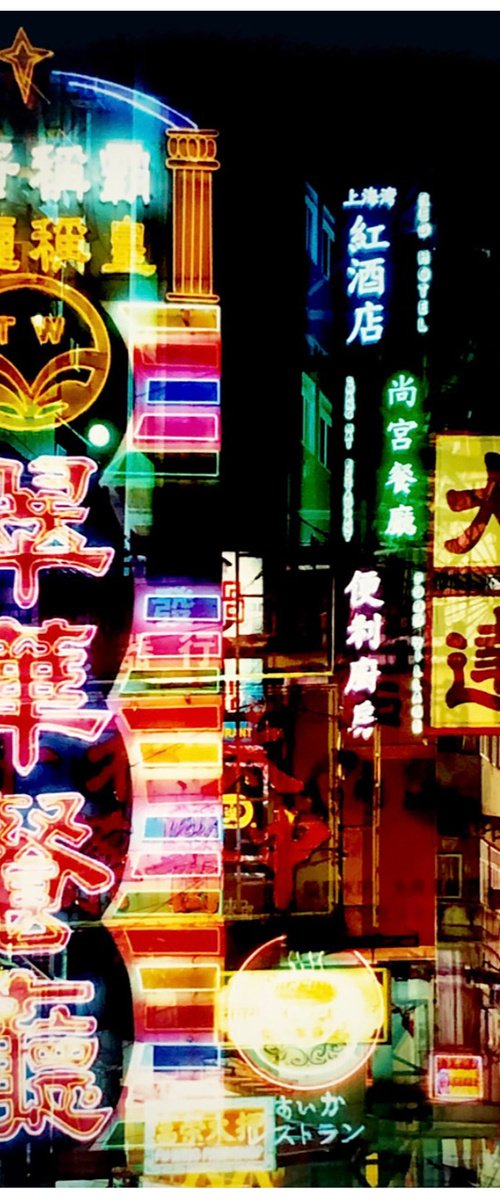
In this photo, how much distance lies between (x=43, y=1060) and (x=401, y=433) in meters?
2.59

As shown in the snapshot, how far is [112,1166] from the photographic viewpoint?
411 centimetres

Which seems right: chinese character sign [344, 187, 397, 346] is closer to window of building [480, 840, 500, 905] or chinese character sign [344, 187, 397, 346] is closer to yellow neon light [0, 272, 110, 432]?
yellow neon light [0, 272, 110, 432]

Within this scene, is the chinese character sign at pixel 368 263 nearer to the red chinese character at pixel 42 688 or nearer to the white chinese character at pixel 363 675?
the white chinese character at pixel 363 675

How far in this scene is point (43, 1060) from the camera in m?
4.09

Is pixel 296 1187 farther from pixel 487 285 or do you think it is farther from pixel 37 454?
pixel 487 285

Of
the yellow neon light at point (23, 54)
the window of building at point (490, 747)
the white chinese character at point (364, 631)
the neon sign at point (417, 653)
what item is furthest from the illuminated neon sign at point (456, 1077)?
the yellow neon light at point (23, 54)

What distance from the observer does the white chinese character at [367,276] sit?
13.5ft

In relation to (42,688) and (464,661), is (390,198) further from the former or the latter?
(42,688)

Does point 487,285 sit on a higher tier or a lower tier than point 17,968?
higher

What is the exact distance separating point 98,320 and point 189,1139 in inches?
117

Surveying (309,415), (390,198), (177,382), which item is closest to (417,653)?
(309,415)

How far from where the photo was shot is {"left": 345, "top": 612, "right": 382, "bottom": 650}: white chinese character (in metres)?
4.14

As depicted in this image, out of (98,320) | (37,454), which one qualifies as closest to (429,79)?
(98,320)

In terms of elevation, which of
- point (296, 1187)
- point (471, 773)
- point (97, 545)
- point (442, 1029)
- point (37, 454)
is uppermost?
point (37, 454)
